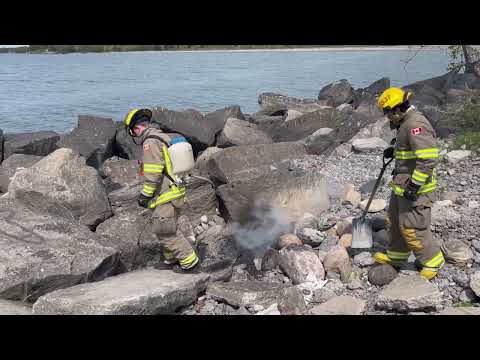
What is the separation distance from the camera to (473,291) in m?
4.01

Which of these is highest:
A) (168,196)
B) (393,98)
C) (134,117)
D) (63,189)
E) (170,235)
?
(393,98)

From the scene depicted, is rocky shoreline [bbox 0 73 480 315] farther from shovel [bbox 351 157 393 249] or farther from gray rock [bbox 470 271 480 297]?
shovel [bbox 351 157 393 249]

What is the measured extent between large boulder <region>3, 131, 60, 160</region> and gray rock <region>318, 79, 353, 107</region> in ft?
30.5

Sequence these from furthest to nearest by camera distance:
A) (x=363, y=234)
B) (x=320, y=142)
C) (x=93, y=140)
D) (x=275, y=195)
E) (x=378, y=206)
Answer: (x=93, y=140) < (x=320, y=142) < (x=275, y=195) < (x=378, y=206) < (x=363, y=234)

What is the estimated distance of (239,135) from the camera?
9.91 metres

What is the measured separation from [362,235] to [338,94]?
11.5m

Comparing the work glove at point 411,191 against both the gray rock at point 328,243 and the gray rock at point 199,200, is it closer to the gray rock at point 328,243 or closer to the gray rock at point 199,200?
the gray rock at point 328,243

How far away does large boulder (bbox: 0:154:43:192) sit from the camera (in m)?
8.02

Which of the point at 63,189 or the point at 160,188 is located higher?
the point at 160,188

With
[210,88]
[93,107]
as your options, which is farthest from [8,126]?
[210,88]

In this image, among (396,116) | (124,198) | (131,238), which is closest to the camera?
(396,116)

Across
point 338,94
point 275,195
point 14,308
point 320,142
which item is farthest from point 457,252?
point 338,94

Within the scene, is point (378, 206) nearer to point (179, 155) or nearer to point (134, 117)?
point (179, 155)

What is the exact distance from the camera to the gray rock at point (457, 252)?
4.56m
